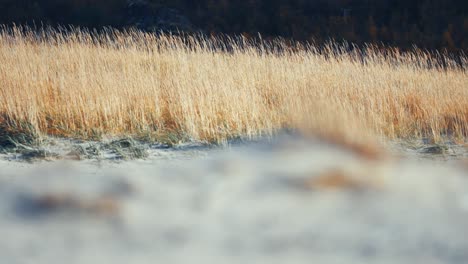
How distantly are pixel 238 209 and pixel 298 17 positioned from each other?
537 inches

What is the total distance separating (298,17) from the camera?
16562 millimetres

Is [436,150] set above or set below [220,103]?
below

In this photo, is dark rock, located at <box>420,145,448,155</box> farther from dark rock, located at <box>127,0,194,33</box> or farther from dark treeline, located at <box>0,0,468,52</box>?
dark rock, located at <box>127,0,194,33</box>

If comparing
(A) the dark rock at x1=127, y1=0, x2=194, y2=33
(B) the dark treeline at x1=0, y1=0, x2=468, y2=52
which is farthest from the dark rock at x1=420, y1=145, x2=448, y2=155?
(A) the dark rock at x1=127, y1=0, x2=194, y2=33

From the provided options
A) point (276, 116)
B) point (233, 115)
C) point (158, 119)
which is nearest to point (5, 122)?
point (158, 119)

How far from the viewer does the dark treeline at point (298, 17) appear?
15.3m

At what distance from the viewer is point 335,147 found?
4.75 metres

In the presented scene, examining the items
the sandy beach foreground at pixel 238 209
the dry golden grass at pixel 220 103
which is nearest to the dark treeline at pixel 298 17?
the dry golden grass at pixel 220 103

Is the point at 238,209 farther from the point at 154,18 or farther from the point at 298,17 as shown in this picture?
the point at 154,18

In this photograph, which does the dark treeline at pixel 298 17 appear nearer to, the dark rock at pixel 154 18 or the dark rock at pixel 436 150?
the dark rock at pixel 154 18

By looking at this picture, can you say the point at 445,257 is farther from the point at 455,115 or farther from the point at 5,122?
the point at 5,122

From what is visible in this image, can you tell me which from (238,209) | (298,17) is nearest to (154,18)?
(298,17)

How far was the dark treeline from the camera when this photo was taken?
15312 mm

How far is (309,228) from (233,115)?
2.26 m
